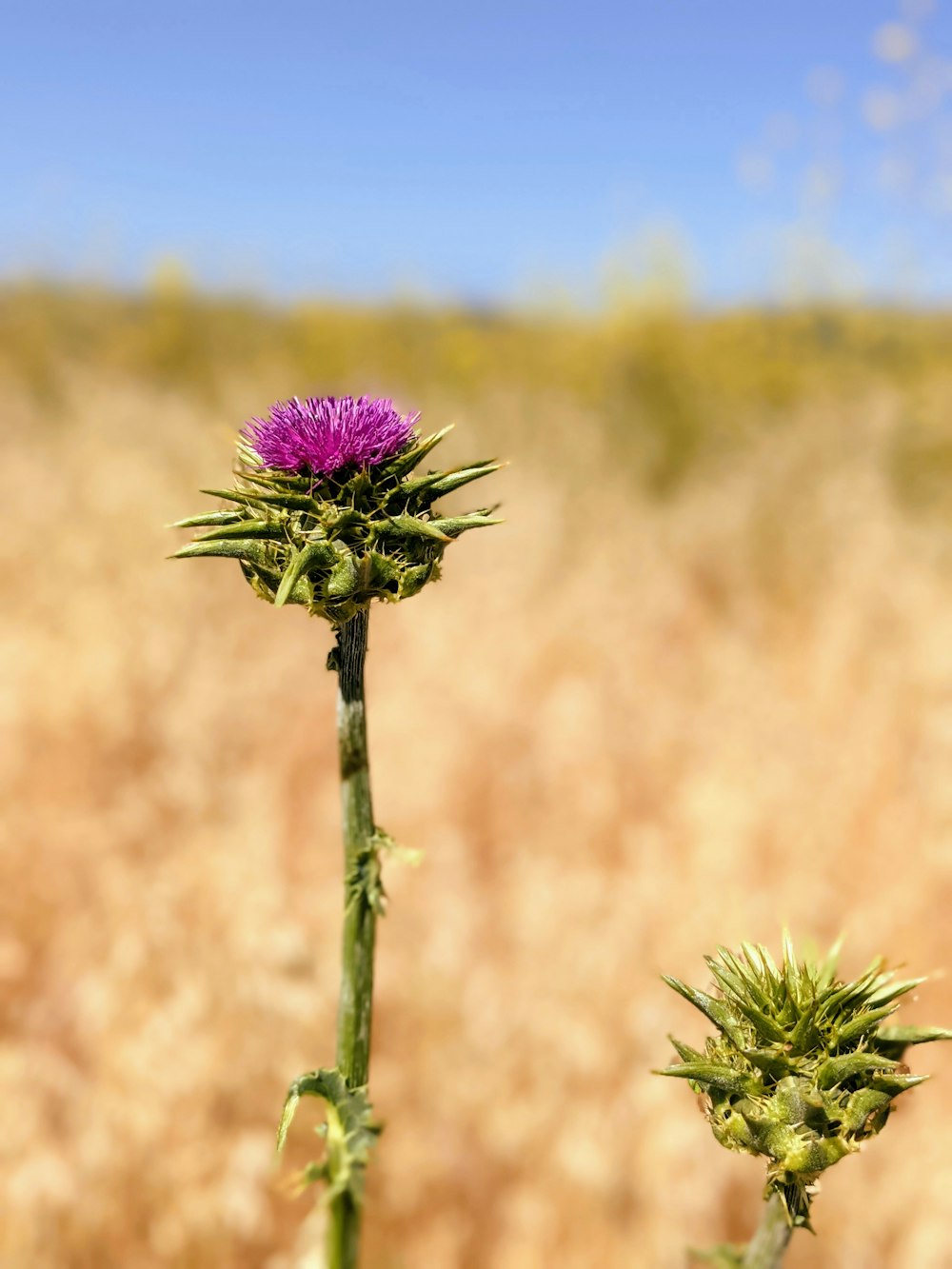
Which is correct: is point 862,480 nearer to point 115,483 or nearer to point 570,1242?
point 115,483

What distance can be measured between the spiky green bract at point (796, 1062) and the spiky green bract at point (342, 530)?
1053mm

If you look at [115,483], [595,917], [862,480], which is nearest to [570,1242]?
[595,917]

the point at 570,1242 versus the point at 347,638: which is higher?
the point at 347,638

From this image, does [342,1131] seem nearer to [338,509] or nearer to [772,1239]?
[772,1239]

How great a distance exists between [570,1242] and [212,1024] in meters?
2.09

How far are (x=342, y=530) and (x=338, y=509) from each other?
0.07 meters

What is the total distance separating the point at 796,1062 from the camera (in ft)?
5.56

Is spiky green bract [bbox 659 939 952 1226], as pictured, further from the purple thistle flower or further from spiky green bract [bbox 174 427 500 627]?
the purple thistle flower

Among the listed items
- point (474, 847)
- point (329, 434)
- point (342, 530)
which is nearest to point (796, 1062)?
point (342, 530)

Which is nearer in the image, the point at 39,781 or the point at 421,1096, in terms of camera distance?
the point at 421,1096

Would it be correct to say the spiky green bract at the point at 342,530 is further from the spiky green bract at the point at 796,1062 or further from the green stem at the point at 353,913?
the spiky green bract at the point at 796,1062

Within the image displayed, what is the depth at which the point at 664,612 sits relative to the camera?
10586 millimetres

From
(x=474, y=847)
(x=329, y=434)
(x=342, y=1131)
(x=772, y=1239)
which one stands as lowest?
(x=772, y=1239)

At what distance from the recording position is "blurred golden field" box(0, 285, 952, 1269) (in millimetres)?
4551
